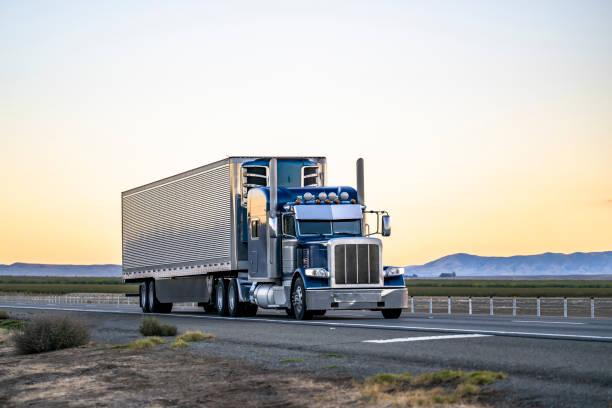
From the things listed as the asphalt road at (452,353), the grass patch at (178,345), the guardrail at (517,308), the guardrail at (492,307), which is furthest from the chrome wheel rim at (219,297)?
the grass patch at (178,345)

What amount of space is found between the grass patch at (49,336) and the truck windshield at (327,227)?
847 centimetres

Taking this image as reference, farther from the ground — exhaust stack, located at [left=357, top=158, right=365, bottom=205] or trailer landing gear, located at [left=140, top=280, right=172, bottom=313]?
exhaust stack, located at [left=357, top=158, right=365, bottom=205]

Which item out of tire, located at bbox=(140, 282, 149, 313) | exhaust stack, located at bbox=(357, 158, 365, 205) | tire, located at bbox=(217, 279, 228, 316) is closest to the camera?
exhaust stack, located at bbox=(357, 158, 365, 205)

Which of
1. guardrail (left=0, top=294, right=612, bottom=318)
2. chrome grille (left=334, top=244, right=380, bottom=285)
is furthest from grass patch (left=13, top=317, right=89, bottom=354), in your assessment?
guardrail (left=0, top=294, right=612, bottom=318)

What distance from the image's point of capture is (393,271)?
25922 mm

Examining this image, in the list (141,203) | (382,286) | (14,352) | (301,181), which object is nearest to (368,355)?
(14,352)

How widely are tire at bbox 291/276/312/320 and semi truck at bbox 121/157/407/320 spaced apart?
33mm

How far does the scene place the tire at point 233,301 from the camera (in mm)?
30125

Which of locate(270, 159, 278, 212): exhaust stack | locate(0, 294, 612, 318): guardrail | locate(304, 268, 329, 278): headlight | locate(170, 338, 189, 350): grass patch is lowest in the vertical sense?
locate(0, 294, 612, 318): guardrail

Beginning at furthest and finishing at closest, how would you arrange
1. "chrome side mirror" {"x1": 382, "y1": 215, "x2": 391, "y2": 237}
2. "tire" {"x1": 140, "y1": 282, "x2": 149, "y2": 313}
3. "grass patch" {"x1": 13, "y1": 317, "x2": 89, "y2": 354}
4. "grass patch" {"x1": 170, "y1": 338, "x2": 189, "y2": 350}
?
"tire" {"x1": 140, "y1": 282, "x2": 149, "y2": 313} → "chrome side mirror" {"x1": 382, "y1": 215, "x2": 391, "y2": 237} → "grass patch" {"x1": 13, "y1": 317, "x2": 89, "y2": 354} → "grass patch" {"x1": 170, "y1": 338, "x2": 189, "y2": 350}

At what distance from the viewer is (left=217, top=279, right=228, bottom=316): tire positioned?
31.1 m

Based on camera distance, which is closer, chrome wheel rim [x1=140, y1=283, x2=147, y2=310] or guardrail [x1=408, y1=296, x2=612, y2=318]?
guardrail [x1=408, y1=296, x2=612, y2=318]

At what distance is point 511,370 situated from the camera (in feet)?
37.2

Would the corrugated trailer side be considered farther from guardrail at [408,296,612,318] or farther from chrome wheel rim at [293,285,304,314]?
guardrail at [408,296,612,318]
